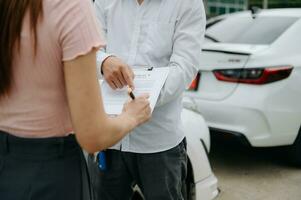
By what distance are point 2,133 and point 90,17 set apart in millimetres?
446

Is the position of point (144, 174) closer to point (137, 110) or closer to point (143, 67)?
point (143, 67)

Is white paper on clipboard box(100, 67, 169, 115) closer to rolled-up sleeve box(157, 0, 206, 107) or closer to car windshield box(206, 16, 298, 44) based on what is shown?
rolled-up sleeve box(157, 0, 206, 107)

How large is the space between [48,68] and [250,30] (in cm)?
377

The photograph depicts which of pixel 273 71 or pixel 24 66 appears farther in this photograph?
pixel 273 71

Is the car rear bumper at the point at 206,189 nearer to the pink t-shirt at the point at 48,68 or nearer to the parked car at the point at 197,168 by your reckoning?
the parked car at the point at 197,168

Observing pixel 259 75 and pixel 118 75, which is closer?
pixel 118 75

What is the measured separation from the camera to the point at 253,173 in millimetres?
4441

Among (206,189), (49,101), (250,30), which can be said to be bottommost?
(206,189)

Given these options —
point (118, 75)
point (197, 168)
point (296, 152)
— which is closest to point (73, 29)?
point (118, 75)

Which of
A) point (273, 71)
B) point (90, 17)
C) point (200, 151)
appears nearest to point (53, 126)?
point (90, 17)

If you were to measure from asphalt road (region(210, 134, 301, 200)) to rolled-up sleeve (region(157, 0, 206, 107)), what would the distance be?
210cm

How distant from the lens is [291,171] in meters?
4.47

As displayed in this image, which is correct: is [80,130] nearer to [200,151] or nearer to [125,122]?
[125,122]

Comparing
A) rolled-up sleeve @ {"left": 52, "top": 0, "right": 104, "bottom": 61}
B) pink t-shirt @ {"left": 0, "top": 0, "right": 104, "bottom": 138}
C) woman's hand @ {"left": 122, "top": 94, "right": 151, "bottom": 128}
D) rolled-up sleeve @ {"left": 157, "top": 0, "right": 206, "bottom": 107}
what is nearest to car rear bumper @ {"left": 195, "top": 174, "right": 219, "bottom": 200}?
rolled-up sleeve @ {"left": 157, "top": 0, "right": 206, "bottom": 107}
